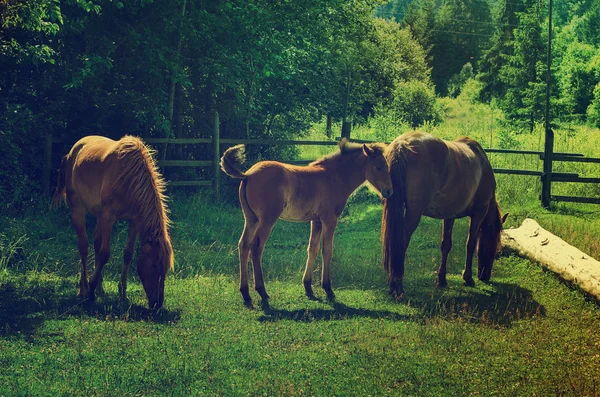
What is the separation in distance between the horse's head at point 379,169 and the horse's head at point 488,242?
236 cm

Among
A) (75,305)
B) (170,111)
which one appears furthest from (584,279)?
(170,111)

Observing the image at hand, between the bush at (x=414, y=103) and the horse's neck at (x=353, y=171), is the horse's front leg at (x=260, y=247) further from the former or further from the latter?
the bush at (x=414, y=103)

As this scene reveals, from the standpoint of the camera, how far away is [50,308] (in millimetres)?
7840

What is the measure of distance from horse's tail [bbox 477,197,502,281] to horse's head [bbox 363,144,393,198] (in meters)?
2.36

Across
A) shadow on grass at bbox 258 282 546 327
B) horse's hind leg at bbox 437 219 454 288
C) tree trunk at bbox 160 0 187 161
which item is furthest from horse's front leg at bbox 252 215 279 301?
tree trunk at bbox 160 0 187 161

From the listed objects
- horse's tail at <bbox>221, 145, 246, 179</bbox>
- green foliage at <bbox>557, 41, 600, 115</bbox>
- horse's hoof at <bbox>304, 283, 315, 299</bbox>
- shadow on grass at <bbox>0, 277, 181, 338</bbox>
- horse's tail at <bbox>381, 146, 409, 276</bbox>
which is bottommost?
shadow on grass at <bbox>0, 277, 181, 338</bbox>

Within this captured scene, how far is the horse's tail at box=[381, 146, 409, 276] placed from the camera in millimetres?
8750

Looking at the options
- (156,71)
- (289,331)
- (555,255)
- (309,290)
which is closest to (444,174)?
(555,255)

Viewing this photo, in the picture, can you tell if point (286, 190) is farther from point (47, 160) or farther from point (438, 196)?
point (47, 160)

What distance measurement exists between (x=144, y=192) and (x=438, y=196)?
421cm

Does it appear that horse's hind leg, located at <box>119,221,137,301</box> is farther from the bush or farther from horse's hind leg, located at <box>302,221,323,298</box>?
the bush

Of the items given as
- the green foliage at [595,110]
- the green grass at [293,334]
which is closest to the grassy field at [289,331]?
the green grass at [293,334]

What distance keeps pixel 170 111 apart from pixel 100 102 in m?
1.66

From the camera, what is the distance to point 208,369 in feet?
18.8
